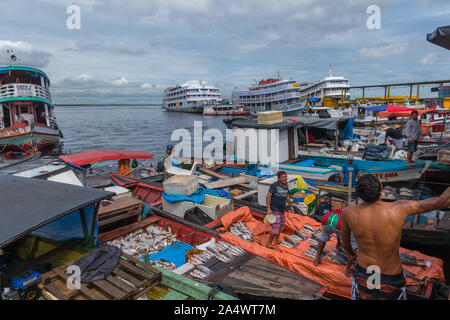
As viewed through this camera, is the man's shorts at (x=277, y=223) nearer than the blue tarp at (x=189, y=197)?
Yes

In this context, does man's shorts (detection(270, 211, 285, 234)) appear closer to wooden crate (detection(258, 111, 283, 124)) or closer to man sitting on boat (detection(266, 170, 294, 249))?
man sitting on boat (detection(266, 170, 294, 249))

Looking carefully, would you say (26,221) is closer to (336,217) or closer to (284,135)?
(336,217)

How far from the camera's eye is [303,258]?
234 inches

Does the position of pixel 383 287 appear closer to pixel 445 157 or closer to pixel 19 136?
pixel 445 157

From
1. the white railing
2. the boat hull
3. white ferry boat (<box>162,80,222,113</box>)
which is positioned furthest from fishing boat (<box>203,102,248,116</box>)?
the boat hull

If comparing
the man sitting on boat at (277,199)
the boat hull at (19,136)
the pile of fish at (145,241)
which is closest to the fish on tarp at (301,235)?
the man sitting on boat at (277,199)

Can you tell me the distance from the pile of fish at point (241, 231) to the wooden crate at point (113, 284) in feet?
10.5

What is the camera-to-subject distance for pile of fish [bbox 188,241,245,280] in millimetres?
5486

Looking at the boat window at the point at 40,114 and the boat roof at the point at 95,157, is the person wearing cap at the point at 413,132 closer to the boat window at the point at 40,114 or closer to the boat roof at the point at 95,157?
the boat roof at the point at 95,157

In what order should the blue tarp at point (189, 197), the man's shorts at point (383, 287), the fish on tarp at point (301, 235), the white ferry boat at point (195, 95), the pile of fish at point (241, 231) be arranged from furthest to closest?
the white ferry boat at point (195, 95), the blue tarp at point (189, 197), the pile of fish at point (241, 231), the fish on tarp at point (301, 235), the man's shorts at point (383, 287)

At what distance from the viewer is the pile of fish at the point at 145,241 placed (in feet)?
23.0

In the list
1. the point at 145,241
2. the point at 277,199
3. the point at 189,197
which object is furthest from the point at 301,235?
the point at 145,241
